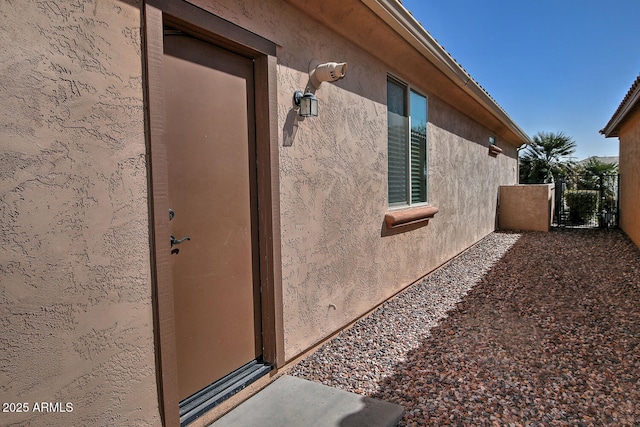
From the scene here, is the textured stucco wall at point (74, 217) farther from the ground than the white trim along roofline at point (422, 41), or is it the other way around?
the white trim along roofline at point (422, 41)

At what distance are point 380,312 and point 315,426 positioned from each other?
2.84 metres

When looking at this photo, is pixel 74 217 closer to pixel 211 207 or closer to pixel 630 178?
pixel 211 207

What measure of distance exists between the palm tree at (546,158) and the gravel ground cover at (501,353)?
19.2 metres

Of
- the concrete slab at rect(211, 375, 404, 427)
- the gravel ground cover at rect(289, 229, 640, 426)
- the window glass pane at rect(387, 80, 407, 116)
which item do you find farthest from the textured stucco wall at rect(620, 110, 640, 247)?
the concrete slab at rect(211, 375, 404, 427)

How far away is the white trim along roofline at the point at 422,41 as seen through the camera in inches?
179

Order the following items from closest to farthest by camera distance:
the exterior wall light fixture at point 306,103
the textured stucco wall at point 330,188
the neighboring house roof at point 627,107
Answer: the textured stucco wall at point 330,188, the exterior wall light fixture at point 306,103, the neighboring house roof at point 627,107

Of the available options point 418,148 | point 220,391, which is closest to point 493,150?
point 418,148

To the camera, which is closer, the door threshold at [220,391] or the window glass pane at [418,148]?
the door threshold at [220,391]

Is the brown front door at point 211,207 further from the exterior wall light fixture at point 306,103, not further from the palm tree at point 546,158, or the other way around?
the palm tree at point 546,158

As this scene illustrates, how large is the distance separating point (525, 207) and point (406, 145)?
10123mm

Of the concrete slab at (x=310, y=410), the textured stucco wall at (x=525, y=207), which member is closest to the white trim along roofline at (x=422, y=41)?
the concrete slab at (x=310, y=410)

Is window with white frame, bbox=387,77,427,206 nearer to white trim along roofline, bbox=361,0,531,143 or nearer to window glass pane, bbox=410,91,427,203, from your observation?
window glass pane, bbox=410,91,427,203

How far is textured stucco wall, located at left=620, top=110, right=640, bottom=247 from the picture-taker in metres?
10.2

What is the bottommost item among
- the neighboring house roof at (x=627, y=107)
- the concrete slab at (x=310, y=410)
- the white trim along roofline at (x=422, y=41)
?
the concrete slab at (x=310, y=410)
